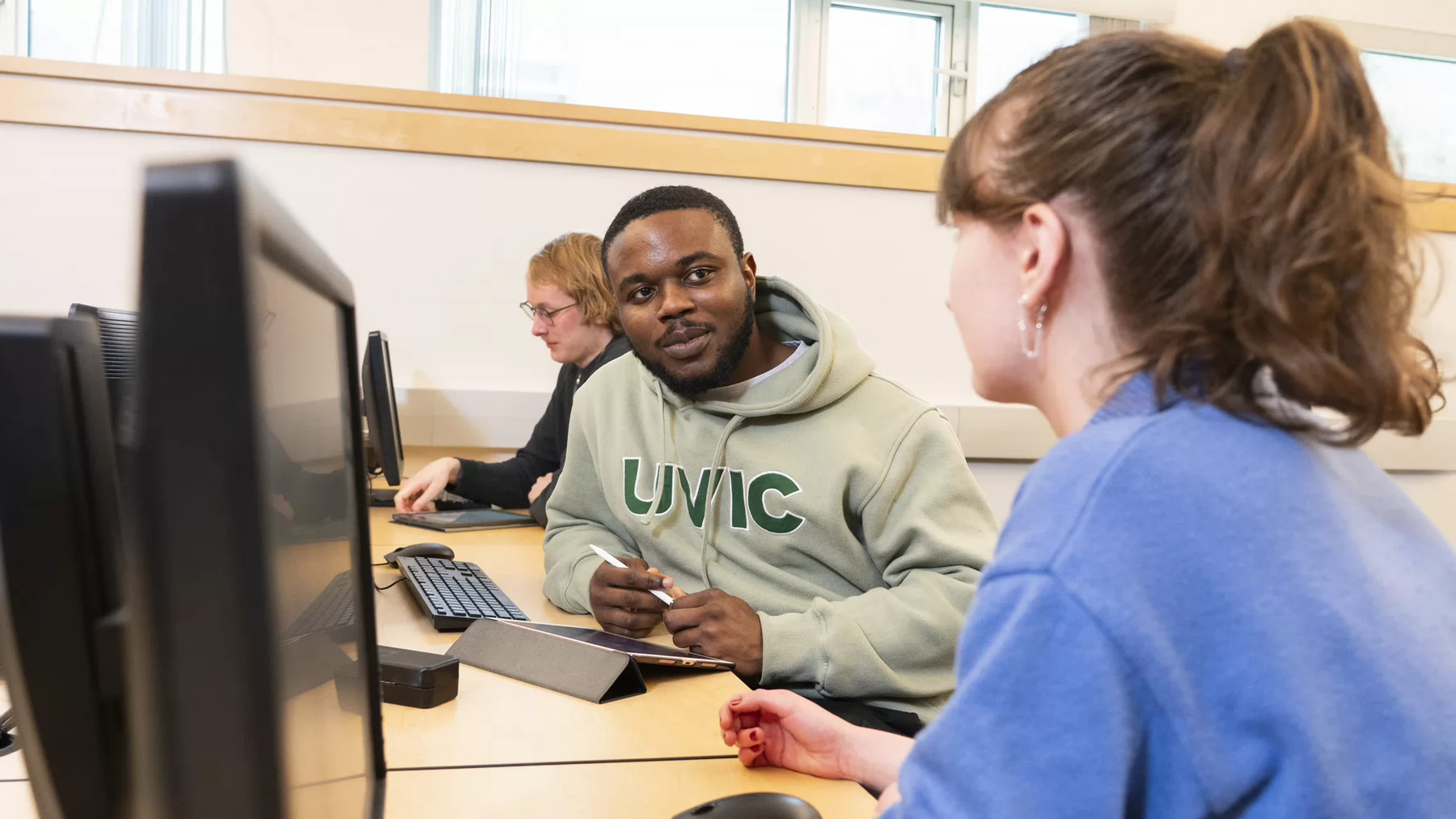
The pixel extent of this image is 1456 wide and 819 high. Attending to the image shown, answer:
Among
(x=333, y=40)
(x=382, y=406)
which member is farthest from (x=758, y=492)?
(x=333, y=40)

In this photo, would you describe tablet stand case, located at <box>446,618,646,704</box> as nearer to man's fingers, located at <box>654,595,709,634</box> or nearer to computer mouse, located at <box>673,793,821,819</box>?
man's fingers, located at <box>654,595,709,634</box>

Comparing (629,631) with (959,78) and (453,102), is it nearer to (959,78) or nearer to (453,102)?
(453,102)

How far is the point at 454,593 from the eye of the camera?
134 cm

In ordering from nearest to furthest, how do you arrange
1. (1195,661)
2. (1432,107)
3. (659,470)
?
(1195,661) < (659,470) < (1432,107)

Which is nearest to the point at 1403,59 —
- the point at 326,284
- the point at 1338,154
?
the point at 1338,154

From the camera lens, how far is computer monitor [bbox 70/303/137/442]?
0.92 feet

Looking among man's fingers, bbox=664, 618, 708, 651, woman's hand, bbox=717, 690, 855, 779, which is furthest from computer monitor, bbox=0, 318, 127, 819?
man's fingers, bbox=664, 618, 708, 651

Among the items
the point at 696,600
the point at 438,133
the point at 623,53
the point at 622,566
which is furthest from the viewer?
the point at 623,53

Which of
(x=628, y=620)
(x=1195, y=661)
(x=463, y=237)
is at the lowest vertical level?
(x=628, y=620)

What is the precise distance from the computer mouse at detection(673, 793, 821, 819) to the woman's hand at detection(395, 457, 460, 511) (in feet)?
4.93

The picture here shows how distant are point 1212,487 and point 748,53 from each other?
9.96ft

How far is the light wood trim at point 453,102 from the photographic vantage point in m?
2.57

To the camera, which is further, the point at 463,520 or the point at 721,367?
the point at 463,520

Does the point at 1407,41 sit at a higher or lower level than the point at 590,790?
higher
